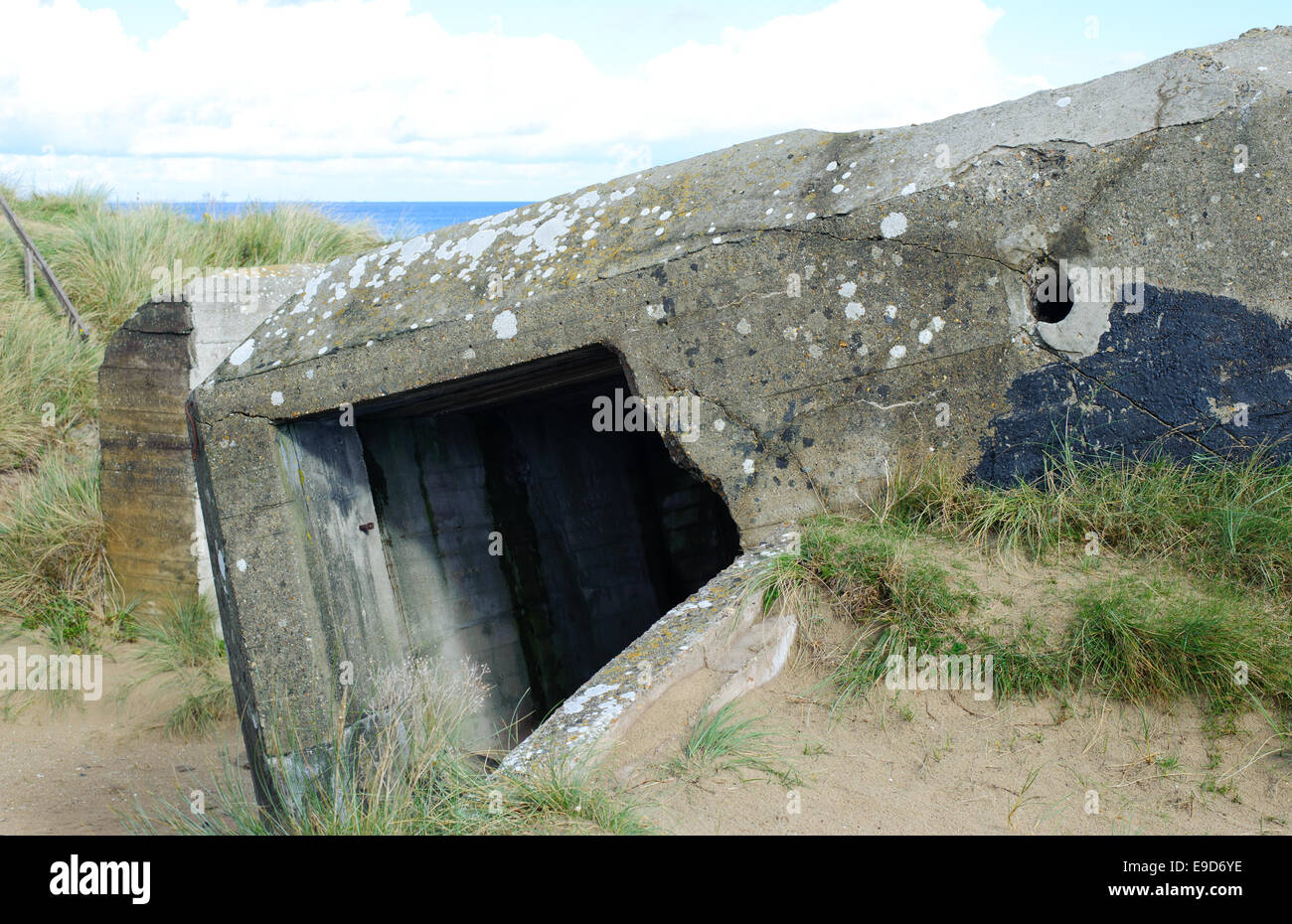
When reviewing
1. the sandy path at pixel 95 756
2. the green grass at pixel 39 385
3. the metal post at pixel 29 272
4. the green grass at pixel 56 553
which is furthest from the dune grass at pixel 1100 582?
the metal post at pixel 29 272

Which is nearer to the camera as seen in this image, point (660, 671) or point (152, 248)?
point (660, 671)

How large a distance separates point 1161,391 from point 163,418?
599 cm

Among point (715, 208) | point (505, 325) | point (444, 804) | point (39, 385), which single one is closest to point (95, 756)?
point (39, 385)

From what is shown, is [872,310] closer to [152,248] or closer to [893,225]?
[893,225]

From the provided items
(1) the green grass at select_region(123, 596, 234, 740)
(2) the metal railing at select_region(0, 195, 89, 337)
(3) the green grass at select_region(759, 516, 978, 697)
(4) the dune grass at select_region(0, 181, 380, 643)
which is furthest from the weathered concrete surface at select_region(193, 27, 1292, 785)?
(2) the metal railing at select_region(0, 195, 89, 337)

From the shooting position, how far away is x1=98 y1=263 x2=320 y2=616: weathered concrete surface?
21.6 feet

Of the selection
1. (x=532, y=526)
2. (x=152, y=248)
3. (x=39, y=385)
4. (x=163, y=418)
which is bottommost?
(x=532, y=526)

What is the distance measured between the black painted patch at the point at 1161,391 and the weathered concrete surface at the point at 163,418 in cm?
492

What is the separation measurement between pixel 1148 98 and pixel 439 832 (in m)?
3.23

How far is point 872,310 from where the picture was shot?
11.7ft

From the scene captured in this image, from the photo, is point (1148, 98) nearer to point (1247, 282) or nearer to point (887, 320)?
point (1247, 282)

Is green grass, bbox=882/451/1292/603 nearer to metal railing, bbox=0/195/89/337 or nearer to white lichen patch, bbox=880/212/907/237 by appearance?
white lichen patch, bbox=880/212/907/237

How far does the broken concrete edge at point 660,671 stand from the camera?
2.81 meters

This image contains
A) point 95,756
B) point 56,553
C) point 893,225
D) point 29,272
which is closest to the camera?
point 893,225
